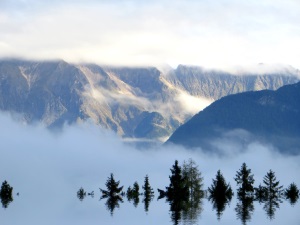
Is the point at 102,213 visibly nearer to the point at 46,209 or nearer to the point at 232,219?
the point at 46,209

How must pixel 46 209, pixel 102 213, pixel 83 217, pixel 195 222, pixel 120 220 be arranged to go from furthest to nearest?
pixel 46 209 → pixel 102 213 → pixel 83 217 → pixel 120 220 → pixel 195 222

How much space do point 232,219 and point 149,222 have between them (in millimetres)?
15453

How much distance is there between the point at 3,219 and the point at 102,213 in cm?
2911

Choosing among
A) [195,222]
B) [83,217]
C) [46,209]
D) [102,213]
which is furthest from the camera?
[46,209]

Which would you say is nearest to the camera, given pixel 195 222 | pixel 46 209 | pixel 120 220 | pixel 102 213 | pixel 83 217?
pixel 195 222

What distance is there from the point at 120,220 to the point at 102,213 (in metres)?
24.5

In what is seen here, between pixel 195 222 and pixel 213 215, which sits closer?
pixel 195 222

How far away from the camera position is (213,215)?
523 ft

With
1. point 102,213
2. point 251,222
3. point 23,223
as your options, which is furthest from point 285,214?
point 23,223

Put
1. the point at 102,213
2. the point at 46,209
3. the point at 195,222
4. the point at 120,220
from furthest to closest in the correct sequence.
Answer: the point at 46,209 → the point at 102,213 → the point at 120,220 → the point at 195,222

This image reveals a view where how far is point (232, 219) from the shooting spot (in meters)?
147

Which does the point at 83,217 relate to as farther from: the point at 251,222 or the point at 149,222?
the point at 251,222

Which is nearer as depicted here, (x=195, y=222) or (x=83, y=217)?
(x=195, y=222)

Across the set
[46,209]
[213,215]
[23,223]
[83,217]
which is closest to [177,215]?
[213,215]
